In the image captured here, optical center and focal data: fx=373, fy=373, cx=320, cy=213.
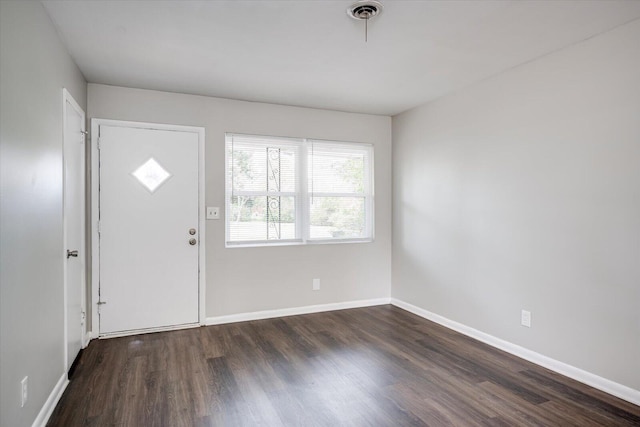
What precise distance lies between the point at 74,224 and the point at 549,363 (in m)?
3.92

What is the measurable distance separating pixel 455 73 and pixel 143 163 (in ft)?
10.0

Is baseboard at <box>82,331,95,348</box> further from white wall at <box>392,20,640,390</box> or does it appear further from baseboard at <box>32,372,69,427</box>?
white wall at <box>392,20,640,390</box>

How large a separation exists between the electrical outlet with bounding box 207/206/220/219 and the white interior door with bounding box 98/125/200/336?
0.13 m

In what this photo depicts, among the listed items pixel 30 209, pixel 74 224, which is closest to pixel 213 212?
pixel 74 224

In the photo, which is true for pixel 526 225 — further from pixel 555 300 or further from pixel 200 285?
pixel 200 285

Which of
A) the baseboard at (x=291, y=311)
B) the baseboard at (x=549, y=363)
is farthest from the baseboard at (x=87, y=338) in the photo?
the baseboard at (x=549, y=363)

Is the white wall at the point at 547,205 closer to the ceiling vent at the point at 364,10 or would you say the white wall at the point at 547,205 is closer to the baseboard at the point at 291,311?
the baseboard at the point at 291,311

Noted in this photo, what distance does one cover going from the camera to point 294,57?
9.60ft

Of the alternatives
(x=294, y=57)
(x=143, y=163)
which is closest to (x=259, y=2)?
(x=294, y=57)

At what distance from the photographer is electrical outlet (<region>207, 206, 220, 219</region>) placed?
3938mm

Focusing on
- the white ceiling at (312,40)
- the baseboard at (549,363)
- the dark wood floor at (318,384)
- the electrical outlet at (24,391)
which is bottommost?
the dark wood floor at (318,384)

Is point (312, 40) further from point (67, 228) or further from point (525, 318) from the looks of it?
point (525, 318)

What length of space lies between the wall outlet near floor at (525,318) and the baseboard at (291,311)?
1.94 meters

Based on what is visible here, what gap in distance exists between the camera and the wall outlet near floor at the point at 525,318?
3037 millimetres
